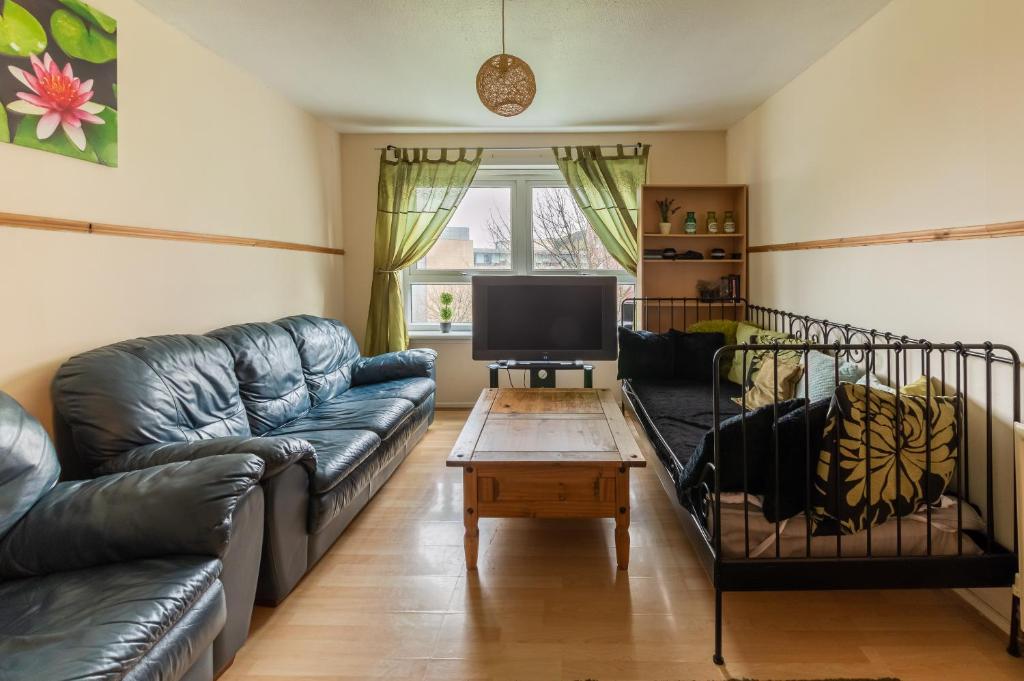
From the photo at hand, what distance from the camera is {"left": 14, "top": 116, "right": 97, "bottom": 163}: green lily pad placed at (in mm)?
1963

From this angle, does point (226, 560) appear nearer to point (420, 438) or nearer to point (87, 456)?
point (87, 456)

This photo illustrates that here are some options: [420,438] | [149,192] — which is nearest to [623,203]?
[420,438]

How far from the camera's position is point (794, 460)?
1741 millimetres

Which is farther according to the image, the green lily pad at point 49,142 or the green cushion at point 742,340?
the green cushion at point 742,340

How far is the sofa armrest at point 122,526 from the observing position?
58.7 inches

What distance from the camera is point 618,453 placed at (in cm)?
223

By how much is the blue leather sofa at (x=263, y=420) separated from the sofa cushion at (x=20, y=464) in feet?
0.86

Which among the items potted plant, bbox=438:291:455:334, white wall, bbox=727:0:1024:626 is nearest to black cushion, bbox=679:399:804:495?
white wall, bbox=727:0:1024:626

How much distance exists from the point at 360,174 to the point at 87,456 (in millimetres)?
3434

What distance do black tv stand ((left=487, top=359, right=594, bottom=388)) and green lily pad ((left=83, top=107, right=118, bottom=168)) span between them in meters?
2.38

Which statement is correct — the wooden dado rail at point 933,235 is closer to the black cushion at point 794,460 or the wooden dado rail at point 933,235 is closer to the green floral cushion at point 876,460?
the green floral cushion at point 876,460

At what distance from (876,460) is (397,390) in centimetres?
263

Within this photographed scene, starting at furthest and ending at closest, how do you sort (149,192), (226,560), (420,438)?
(420,438) → (149,192) → (226,560)

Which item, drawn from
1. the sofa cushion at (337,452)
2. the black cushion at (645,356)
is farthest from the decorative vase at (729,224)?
the sofa cushion at (337,452)
